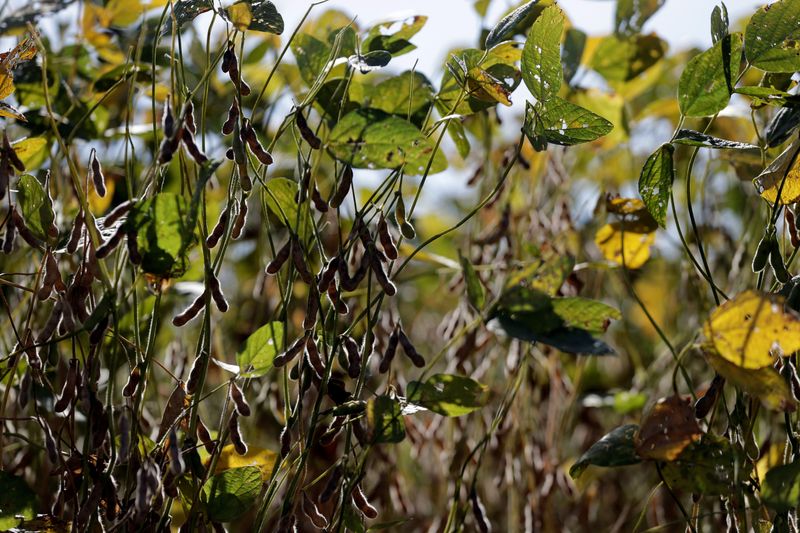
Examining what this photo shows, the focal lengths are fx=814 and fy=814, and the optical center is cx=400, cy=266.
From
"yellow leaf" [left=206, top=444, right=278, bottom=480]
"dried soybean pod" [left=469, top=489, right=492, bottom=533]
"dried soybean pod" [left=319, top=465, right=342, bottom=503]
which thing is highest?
"dried soybean pod" [left=319, top=465, right=342, bottom=503]

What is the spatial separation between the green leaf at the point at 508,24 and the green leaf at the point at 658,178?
0.16 m

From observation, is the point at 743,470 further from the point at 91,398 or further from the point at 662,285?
the point at 662,285

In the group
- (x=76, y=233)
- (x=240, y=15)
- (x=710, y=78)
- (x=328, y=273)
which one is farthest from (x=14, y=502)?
(x=710, y=78)

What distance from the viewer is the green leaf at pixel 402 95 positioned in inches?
31.6

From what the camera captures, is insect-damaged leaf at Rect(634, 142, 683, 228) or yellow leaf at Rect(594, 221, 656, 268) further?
yellow leaf at Rect(594, 221, 656, 268)

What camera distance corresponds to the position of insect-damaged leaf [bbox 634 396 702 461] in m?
0.62

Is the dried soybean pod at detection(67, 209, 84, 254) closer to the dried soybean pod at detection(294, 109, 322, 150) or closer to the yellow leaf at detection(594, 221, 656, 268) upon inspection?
the dried soybean pod at detection(294, 109, 322, 150)

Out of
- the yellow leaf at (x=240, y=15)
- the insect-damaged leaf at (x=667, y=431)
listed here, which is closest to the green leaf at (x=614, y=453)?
the insect-damaged leaf at (x=667, y=431)

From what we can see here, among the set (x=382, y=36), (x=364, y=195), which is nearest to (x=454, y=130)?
(x=382, y=36)

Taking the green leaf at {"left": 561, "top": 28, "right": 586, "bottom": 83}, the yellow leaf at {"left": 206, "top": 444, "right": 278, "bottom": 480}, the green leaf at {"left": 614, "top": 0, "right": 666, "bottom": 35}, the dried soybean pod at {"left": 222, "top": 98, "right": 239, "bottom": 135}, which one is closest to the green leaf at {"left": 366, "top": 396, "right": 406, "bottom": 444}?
the yellow leaf at {"left": 206, "top": 444, "right": 278, "bottom": 480}

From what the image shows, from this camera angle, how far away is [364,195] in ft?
5.43

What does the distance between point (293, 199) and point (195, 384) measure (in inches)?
7.3

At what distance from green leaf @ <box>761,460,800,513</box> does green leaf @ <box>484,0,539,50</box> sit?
1.36ft

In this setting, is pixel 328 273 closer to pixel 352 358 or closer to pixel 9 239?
pixel 352 358
